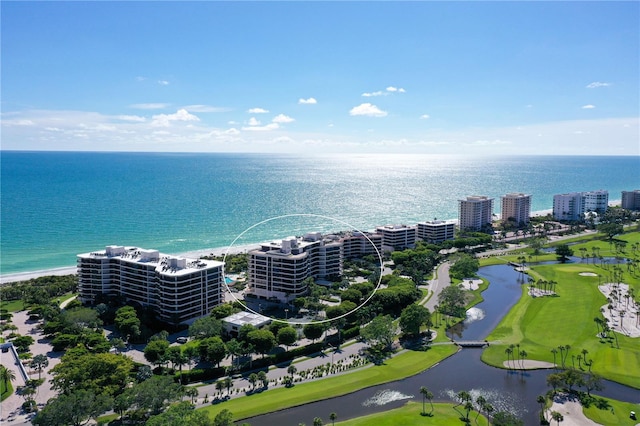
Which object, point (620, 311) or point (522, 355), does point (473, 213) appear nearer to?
point (620, 311)

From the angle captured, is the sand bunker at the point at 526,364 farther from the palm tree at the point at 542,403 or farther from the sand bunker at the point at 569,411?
the palm tree at the point at 542,403

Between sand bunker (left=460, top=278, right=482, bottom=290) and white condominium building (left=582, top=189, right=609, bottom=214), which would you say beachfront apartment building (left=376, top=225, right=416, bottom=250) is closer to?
sand bunker (left=460, top=278, right=482, bottom=290)

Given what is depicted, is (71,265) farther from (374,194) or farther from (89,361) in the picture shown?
(374,194)

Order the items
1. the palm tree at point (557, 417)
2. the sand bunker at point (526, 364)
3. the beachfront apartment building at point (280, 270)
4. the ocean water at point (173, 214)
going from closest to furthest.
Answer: the palm tree at point (557, 417), the sand bunker at point (526, 364), the beachfront apartment building at point (280, 270), the ocean water at point (173, 214)

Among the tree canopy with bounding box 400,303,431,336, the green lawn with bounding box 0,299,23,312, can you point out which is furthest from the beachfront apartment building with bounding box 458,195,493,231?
the green lawn with bounding box 0,299,23,312

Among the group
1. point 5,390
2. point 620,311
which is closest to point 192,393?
point 5,390

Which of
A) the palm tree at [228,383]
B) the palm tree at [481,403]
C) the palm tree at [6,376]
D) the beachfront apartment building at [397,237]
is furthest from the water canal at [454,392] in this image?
the beachfront apartment building at [397,237]

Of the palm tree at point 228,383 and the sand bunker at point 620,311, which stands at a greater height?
the sand bunker at point 620,311
